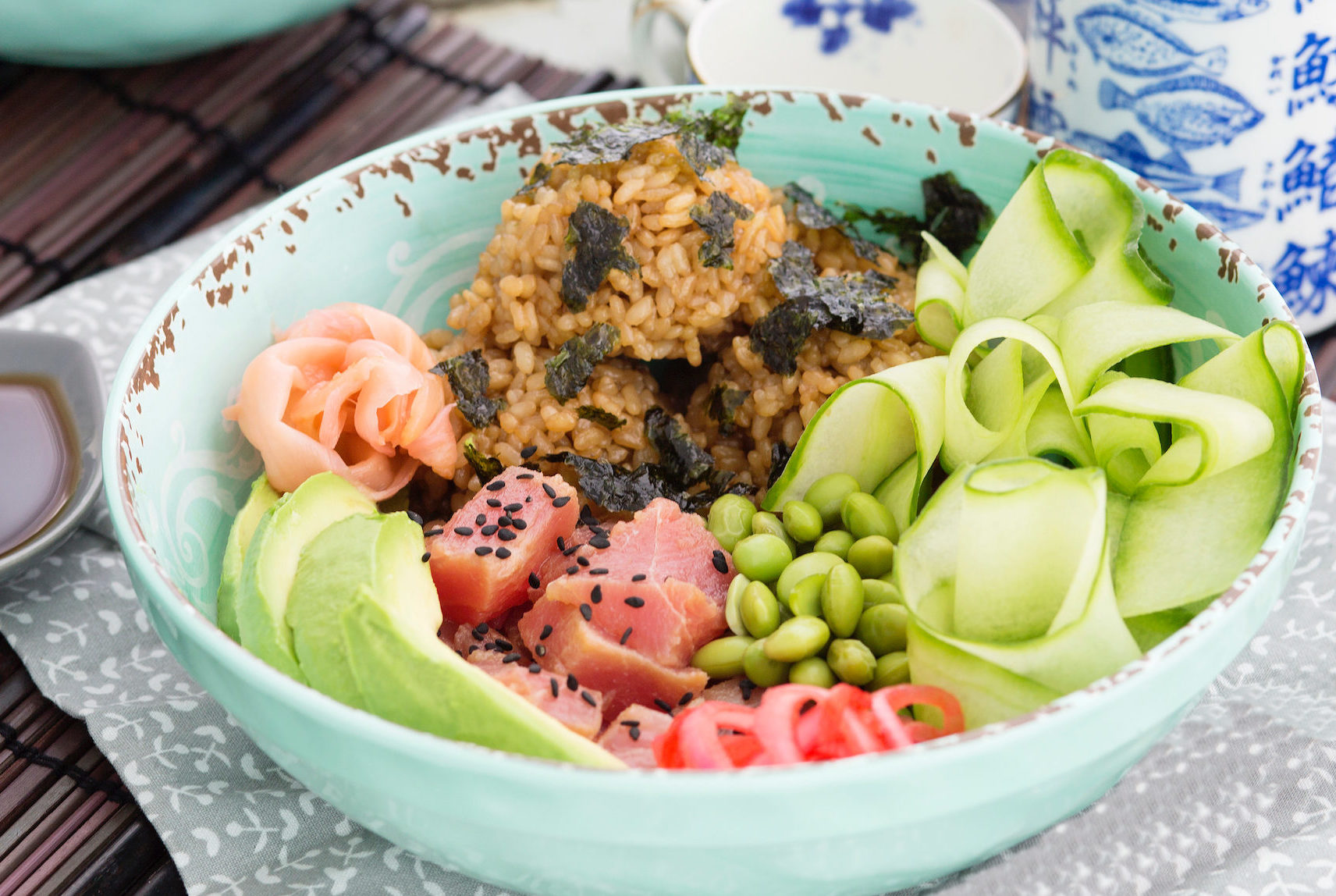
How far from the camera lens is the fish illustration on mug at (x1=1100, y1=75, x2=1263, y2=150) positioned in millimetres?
2717

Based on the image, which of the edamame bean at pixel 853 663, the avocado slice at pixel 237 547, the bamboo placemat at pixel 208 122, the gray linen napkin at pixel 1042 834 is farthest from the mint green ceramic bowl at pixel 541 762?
the bamboo placemat at pixel 208 122

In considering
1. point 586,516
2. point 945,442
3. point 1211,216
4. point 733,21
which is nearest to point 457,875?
point 586,516

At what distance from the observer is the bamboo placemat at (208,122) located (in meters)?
3.47

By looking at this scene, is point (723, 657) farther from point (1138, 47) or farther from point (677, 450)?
point (1138, 47)

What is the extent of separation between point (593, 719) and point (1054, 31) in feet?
6.96

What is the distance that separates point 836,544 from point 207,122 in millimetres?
2657

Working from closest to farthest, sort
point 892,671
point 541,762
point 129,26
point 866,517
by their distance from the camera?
point 541,762, point 892,671, point 866,517, point 129,26

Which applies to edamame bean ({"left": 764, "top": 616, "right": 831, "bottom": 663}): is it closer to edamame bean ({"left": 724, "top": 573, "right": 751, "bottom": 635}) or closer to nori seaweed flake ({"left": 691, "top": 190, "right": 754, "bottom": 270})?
edamame bean ({"left": 724, "top": 573, "right": 751, "bottom": 635})

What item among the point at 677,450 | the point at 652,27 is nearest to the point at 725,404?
the point at 677,450

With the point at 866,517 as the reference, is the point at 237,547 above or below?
above

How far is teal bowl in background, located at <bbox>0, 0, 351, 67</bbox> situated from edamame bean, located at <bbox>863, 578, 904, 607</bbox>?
262cm

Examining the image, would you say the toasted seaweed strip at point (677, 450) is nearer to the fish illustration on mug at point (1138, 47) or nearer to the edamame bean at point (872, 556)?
the edamame bean at point (872, 556)

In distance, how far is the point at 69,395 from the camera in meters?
2.71

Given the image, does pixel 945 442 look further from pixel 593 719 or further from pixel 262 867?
pixel 262 867
